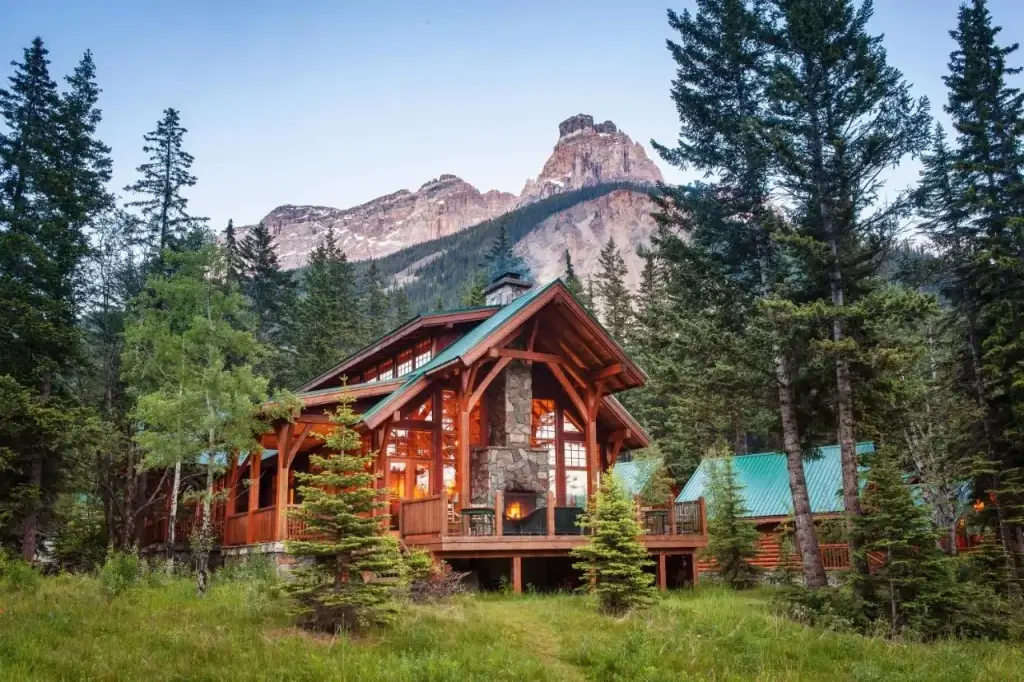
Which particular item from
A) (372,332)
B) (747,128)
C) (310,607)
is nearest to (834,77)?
(747,128)

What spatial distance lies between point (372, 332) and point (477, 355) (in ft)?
121

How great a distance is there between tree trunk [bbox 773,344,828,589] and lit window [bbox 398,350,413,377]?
438 inches

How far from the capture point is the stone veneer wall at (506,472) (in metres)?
20.7

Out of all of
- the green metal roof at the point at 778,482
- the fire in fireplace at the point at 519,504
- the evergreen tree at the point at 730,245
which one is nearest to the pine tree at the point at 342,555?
the fire in fireplace at the point at 519,504

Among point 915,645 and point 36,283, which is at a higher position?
point 36,283

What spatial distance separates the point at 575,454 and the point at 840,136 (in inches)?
438

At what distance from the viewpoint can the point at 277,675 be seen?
393 inches

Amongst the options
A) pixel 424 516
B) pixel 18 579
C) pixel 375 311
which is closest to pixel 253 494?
pixel 424 516

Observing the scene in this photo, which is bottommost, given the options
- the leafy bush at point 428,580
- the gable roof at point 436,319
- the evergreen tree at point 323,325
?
the leafy bush at point 428,580

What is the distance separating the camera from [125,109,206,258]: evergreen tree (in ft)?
96.8

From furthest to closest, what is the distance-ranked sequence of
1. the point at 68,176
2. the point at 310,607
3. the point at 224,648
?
the point at 68,176
the point at 310,607
the point at 224,648

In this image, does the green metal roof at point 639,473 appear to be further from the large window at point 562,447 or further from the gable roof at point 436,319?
the gable roof at point 436,319

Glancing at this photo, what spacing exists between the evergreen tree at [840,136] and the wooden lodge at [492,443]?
6.14 metres

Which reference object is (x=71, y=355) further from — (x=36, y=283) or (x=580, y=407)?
(x=580, y=407)
